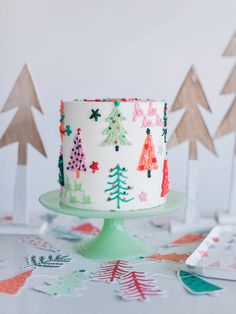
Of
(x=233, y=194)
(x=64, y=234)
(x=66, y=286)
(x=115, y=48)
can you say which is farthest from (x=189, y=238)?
(x=115, y=48)

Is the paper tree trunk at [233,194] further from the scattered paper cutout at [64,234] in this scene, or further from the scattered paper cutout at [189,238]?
the scattered paper cutout at [64,234]

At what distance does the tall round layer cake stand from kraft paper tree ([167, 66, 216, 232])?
0.28 meters

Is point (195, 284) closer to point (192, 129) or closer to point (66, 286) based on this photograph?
point (66, 286)

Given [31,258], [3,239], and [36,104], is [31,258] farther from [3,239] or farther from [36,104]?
[36,104]

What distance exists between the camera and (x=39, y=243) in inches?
44.2

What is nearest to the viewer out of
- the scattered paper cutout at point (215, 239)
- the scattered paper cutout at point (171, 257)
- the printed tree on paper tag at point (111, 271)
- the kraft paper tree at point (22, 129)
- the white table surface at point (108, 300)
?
the white table surface at point (108, 300)

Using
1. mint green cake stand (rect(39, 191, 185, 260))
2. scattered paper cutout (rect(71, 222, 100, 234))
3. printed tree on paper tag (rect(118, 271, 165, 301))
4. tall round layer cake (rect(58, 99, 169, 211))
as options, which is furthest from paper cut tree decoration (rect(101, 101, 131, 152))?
scattered paper cutout (rect(71, 222, 100, 234))

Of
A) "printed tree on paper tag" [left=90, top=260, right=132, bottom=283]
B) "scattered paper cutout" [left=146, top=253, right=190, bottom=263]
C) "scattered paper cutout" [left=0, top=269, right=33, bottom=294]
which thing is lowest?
"scattered paper cutout" [left=0, top=269, right=33, bottom=294]

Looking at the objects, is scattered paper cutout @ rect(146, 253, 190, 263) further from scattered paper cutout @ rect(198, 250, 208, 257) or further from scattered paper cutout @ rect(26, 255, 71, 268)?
scattered paper cutout @ rect(26, 255, 71, 268)

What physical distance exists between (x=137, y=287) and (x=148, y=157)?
248mm

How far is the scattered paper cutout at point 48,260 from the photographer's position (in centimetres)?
97

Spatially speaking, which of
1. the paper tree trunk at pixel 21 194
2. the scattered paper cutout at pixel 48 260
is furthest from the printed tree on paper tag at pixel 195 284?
the paper tree trunk at pixel 21 194

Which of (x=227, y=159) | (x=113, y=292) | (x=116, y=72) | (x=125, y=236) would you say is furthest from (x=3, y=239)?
(x=227, y=159)

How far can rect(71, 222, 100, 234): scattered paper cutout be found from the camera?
123 cm
